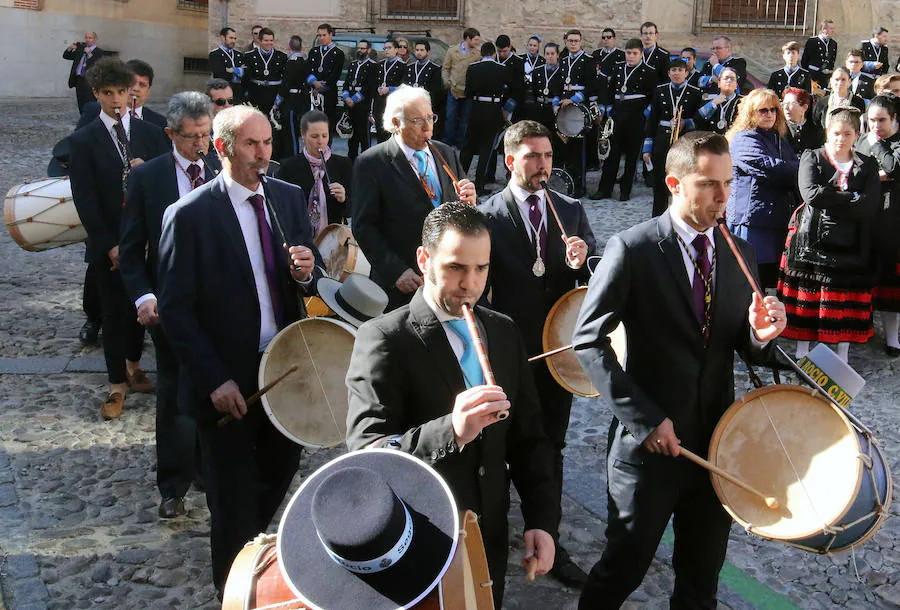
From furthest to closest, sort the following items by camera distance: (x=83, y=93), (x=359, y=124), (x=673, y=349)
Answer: (x=83, y=93) → (x=359, y=124) → (x=673, y=349)

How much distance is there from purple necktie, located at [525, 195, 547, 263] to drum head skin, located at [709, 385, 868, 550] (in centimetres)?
165

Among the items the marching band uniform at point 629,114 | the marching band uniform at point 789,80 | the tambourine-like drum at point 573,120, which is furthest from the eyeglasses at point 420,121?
the marching band uniform at point 789,80

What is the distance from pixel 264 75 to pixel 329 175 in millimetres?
10112

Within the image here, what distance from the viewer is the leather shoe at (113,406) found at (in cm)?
648

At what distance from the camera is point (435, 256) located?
301 cm

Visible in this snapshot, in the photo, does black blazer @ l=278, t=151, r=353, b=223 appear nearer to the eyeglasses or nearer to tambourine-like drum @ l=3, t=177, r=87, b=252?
tambourine-like drum @ l=3, t=177, r=87, b=252

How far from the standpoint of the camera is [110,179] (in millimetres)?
6242

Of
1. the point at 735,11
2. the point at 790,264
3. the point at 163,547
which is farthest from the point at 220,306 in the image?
the point at 735,11

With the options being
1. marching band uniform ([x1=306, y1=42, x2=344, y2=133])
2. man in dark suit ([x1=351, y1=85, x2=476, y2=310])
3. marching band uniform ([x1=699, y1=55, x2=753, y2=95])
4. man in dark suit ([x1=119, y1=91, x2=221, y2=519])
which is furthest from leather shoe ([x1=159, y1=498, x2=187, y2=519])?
marching band uniform ([x1=306, y1=42, x2=344, y2=133])

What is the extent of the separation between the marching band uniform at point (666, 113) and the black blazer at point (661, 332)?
9.32m

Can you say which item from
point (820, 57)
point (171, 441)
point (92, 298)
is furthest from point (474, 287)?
point (820, 57)

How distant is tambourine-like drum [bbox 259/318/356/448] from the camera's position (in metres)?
4.15

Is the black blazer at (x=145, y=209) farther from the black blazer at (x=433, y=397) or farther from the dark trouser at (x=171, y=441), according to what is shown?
the black blazer at (x=433, y=397)

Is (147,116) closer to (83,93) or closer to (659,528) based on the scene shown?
(659,528)
